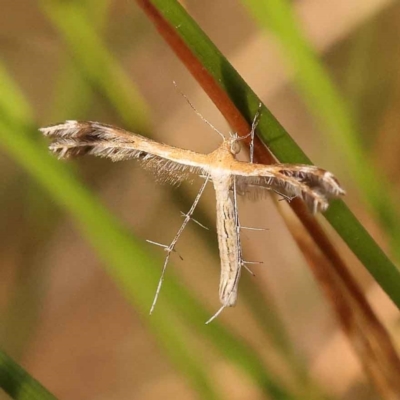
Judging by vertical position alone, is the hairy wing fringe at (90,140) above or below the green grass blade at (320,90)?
above

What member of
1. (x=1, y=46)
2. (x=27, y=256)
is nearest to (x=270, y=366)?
(x=27, y=256)

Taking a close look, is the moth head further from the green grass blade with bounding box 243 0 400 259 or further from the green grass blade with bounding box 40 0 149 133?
the green grass blade with bounding box 40 0 149 133

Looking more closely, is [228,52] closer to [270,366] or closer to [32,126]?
[32,126]

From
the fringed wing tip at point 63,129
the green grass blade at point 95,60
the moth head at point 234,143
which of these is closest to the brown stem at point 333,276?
the moth head at point 234,143

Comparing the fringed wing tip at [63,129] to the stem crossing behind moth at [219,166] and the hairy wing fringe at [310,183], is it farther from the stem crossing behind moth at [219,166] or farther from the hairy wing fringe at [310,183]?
the hairy wing fringe at [310,183]

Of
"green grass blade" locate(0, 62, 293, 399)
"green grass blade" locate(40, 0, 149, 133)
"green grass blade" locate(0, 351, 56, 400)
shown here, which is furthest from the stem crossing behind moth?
"green grass blade" locate(40, 0, 149, 133)

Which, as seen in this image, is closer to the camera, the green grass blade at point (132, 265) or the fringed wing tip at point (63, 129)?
the fringed wing tip at point (63, 129)

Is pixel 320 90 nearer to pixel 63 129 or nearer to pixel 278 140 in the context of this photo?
pixel 278 140
